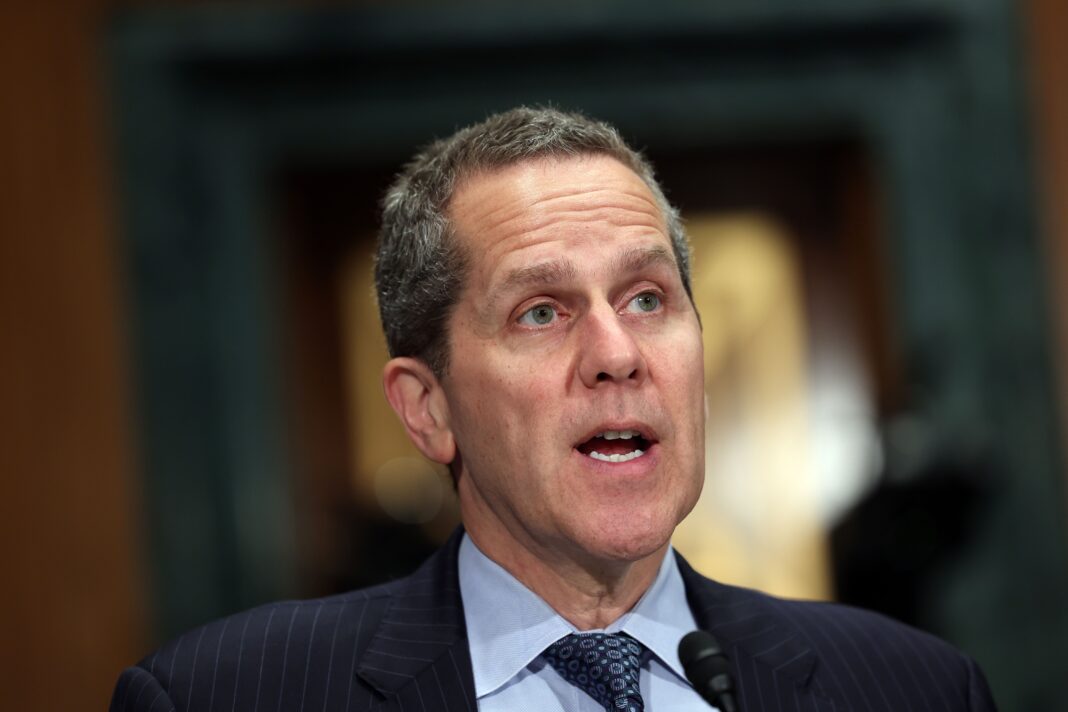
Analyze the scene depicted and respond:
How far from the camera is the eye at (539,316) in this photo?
2023 millimetres

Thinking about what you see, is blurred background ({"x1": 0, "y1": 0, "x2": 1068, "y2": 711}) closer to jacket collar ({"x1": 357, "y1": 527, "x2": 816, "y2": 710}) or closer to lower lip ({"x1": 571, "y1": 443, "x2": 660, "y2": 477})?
jacket collar ({"x1": 357, "y1": 527, "x2": 816, "y2": 710})

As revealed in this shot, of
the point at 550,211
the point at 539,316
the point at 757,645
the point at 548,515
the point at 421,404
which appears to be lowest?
the point at 757,645

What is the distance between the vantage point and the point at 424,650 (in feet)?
6.56

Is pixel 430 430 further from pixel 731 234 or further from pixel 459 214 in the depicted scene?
pixel 731 234

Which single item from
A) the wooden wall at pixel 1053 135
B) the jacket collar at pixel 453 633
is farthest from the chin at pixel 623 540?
the wooden wall at pixel 1053 135

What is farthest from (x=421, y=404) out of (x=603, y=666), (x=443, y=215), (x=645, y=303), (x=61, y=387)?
(x=61, y=387)

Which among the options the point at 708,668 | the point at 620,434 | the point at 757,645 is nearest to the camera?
the point at 708,668

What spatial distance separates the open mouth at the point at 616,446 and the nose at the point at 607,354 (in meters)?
0.07

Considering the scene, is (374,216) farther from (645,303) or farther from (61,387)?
(645,303)

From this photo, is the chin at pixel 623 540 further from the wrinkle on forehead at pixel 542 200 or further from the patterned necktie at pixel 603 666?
the wrinkle on forehead at pixel 542 200

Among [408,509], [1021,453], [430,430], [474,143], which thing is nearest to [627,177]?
[474,143]

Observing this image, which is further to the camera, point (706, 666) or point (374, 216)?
point (374, 216)

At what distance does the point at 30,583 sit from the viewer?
4461 mm

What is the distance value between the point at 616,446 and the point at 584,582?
0.19 metres
